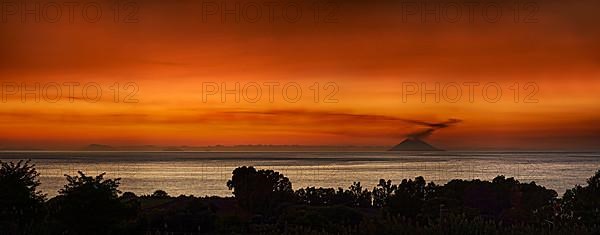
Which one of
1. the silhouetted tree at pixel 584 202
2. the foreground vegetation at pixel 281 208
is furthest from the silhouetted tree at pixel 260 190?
the silhouetted tree at pixel 584 202

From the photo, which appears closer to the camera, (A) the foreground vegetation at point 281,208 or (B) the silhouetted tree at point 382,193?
(A) the foreground vegetation at point 281,208

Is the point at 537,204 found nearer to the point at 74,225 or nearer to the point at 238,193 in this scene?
the point at 238,193

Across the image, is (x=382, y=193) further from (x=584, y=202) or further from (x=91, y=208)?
(x=91, y=208)

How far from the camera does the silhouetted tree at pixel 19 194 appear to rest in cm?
1551

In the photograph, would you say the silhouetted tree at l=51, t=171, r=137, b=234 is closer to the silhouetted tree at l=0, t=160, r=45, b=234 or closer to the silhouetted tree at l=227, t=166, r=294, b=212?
the silhouetted tree at l=0, t=160, r=45, b=234

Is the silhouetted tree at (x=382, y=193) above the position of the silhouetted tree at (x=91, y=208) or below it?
below

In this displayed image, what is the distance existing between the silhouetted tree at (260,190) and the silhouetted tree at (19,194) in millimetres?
25637

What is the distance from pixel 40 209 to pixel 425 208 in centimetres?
2102

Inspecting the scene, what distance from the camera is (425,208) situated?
32.9 meters

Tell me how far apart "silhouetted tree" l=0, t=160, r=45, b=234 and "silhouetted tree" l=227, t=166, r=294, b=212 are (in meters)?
25.6

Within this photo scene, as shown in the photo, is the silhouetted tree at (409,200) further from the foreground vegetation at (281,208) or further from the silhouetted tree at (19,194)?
the silhouetted tree at (19,194)

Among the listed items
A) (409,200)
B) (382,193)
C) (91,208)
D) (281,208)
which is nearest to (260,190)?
(281,208)

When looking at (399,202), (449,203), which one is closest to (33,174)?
(399,202)

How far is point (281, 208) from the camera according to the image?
1612 inches
